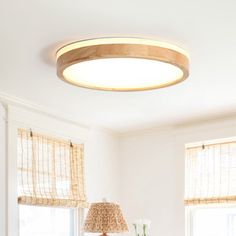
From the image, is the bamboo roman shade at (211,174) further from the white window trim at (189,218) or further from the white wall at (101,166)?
the white wall at (101,166)

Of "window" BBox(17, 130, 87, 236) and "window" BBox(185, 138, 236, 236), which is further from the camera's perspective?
"window" BBox(185, 138, 236, 236)

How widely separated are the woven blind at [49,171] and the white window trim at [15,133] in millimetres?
66

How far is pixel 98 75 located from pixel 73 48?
1.05 ft

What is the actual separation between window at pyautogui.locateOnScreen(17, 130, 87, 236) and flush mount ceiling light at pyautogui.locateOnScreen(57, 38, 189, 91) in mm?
1205

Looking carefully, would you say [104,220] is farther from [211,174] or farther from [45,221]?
[211,174]

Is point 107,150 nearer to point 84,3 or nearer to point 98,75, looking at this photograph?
point 98,75

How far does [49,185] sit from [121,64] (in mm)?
1754

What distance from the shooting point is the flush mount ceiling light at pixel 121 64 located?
267 centimetres

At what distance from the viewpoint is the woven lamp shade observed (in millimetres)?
3963

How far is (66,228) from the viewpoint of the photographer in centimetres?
456

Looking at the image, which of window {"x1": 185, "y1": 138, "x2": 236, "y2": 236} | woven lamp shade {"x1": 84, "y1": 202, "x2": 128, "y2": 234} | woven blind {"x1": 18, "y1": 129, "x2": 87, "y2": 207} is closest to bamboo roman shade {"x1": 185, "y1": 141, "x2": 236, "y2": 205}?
window {"x1": 185, "y1": 138, "x2": 236, "y2": 236}

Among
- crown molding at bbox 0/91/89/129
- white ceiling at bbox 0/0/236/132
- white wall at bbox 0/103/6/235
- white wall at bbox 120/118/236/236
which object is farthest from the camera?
white wall at bbox 120/118/236/236

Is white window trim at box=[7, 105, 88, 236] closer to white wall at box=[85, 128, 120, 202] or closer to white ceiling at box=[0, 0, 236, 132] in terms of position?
white ceiling at box=[0, 0, 236, 132]

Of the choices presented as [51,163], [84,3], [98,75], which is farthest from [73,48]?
[51,163]
